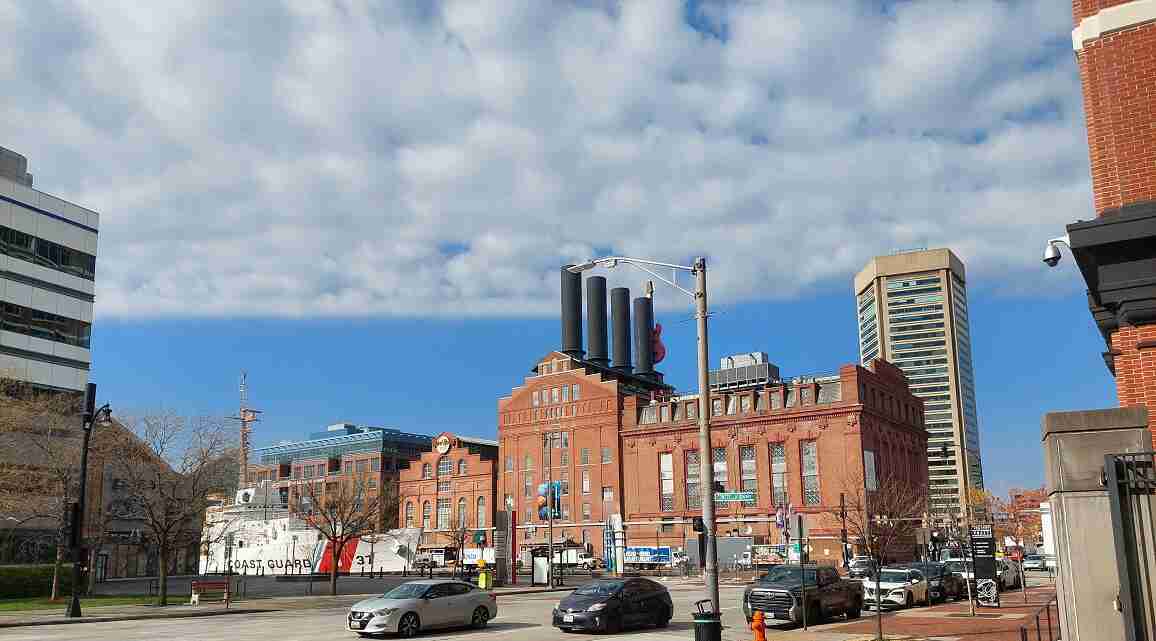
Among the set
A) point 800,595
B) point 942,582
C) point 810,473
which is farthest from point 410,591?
point 810,473

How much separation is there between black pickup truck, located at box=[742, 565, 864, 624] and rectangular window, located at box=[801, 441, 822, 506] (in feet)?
179

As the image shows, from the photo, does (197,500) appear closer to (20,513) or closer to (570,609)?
(20,513)

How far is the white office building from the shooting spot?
66750 mm

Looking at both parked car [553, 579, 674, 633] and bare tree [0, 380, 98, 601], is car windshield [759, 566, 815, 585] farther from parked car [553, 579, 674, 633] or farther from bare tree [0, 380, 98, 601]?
bare tree [0, 380, 98, 601]

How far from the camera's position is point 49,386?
2741 inches

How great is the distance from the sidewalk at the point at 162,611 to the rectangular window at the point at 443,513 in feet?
223

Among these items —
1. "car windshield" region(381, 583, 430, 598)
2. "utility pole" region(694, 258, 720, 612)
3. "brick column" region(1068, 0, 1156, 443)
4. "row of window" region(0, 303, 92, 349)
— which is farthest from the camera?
"row of window" region(0, 303, 92, 349)

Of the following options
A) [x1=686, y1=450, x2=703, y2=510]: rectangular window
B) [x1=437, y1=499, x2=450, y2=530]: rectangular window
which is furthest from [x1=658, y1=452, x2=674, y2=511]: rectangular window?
[x1=437, y1=499, x2=450, y2=530]: rectangular window

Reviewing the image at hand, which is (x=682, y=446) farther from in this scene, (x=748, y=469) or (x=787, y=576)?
(x=787, y=576)

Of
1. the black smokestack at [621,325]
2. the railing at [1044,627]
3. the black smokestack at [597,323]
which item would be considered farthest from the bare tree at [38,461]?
the black smokestack at [621,325]

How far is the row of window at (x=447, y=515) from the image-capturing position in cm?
10869

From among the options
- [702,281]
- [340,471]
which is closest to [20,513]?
[702,281]

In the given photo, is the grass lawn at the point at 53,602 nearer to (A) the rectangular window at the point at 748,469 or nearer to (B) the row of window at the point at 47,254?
(B) the row of window at the point at 47,254

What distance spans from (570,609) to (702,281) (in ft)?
33.5
